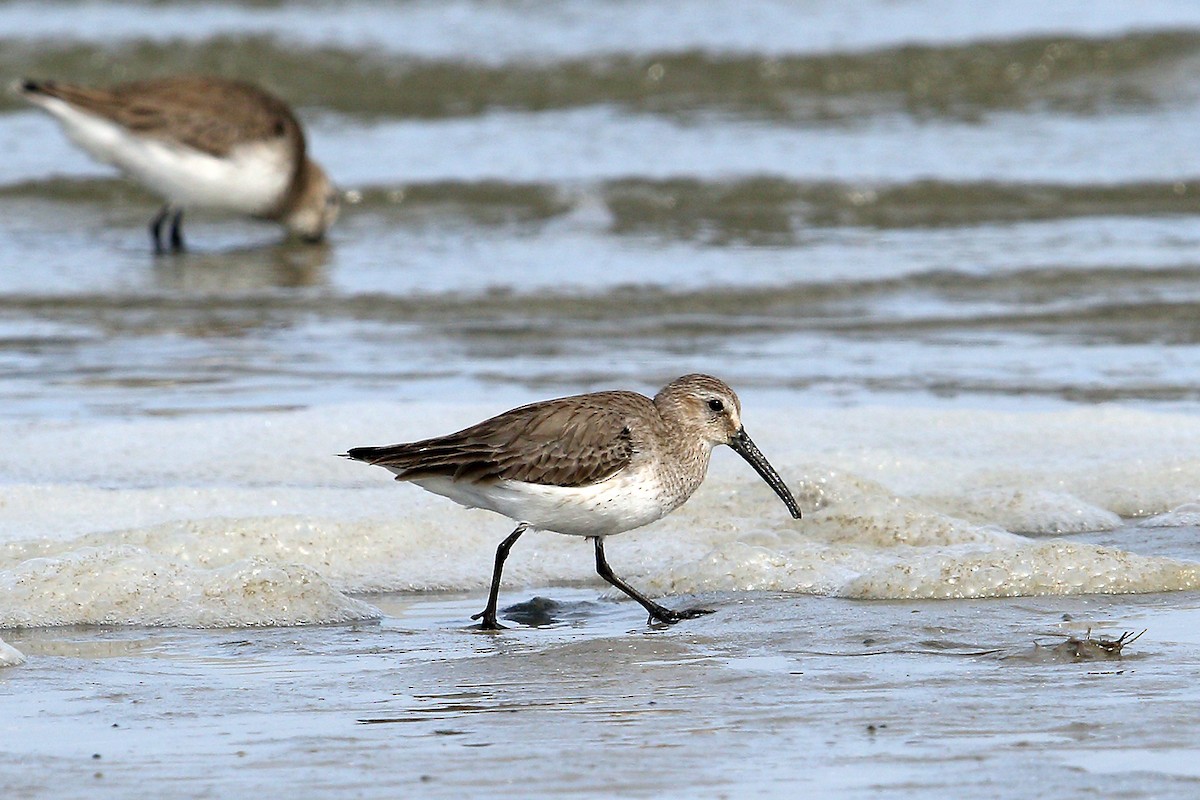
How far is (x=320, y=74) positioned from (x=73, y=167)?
340 centimetres

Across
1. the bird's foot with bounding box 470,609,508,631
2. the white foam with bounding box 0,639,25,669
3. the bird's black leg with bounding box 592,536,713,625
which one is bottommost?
the white foam with bounding box 0,639,25,669

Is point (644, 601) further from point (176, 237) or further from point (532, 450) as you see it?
point (176, 237)

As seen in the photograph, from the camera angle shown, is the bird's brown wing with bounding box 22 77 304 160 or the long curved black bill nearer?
the long curved black bill

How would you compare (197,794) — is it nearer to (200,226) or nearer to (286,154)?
(286,154)

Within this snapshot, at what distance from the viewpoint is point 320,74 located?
57.1 ft

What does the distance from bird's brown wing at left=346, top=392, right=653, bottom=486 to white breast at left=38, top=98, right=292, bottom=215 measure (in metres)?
7.67

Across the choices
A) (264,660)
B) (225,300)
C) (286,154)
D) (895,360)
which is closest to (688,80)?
(286,154)

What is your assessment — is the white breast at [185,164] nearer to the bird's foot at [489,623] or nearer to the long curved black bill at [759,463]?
the long curved black bill at [759,463]

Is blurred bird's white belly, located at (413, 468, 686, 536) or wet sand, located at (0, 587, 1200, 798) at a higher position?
blurred bird's white belly, located at (413, 468, 686, 536)

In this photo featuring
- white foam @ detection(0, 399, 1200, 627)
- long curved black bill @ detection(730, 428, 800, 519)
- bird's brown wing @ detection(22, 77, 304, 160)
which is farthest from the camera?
bird's brown wing @ detection(22, 77, 304, 160)

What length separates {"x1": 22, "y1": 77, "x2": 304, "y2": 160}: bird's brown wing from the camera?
1225 centimetres

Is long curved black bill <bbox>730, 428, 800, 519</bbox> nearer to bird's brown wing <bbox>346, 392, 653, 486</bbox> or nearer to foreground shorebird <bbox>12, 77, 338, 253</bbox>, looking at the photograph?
bird's brown wing <bbox>346, 392, 653, 486</bbox>

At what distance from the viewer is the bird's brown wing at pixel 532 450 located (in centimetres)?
495

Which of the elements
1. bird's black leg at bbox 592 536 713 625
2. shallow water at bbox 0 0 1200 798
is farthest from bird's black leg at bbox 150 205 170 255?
bird's black leg at bbox 592 536 713 625
